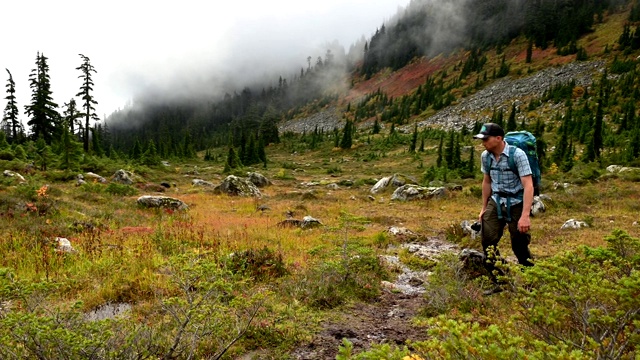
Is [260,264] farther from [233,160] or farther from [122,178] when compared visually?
[233,160]

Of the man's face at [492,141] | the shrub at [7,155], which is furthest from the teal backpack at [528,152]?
the shrub at [7,155]

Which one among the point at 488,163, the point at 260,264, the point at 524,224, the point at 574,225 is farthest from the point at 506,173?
the point at 574,225

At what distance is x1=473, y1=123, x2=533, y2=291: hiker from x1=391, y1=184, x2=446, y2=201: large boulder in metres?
13.5

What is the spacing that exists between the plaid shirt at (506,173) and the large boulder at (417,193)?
44.5 feet

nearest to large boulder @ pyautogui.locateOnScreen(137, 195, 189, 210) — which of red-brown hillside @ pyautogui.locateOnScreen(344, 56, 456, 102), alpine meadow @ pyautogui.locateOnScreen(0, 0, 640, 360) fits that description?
alpine meadow @ pyautogui.locateOnScreen(0, 0, 640, 360)

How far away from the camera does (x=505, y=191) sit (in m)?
5.26

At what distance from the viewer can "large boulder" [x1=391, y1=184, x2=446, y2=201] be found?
18625 mm

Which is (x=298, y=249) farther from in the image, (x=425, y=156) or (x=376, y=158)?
(x=376, y=158)

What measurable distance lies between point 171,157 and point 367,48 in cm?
14600

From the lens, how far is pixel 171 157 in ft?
208

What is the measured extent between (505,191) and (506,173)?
0.93ft

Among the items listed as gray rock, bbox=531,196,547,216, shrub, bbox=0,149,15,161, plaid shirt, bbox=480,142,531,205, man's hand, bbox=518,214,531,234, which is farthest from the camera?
shrub, bbox=0,149,15,161

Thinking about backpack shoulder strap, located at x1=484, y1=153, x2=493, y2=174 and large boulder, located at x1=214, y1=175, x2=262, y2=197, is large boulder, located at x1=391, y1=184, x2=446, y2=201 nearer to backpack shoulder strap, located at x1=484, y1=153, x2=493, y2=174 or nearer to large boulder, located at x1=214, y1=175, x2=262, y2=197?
large boulder, located at x1=214, y1=175, x2=262, y2=197

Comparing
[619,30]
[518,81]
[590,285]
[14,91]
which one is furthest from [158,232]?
[619,30]
